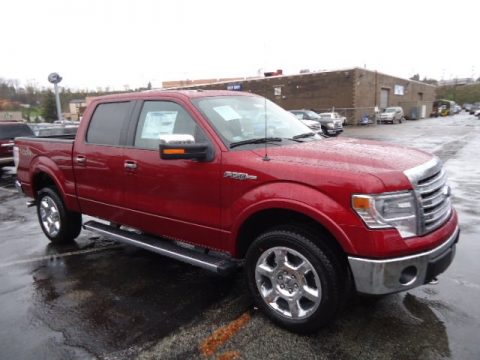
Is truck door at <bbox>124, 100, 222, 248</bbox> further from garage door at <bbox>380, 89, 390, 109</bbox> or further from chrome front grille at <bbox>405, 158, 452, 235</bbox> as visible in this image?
garage door at <bbox>380, 89, 390, 109</bbox>

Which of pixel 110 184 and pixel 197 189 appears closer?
pixel 197 189

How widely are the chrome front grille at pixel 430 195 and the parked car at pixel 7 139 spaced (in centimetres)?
1248

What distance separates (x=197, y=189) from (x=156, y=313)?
1176 millimetres

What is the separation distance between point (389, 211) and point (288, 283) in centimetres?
100

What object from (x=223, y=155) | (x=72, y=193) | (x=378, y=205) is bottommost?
(x=72, y=193)

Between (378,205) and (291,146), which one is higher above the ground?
(291,146)

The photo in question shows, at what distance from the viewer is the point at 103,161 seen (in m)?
4.60

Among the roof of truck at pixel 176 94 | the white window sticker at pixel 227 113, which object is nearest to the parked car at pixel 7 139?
the roof of truck at pixel 176 94

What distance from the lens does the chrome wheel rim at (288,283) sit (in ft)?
→ 10.3

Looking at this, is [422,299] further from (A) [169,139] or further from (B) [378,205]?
(A) [169,139]

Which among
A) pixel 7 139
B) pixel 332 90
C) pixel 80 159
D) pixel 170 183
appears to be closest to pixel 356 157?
pixel 170 183

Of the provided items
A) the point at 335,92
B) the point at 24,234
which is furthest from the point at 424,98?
the point at 24,234

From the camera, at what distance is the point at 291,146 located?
3654mm

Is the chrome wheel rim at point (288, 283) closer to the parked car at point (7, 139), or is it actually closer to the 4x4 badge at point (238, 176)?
the 4x4 badge at point (238, 176)
